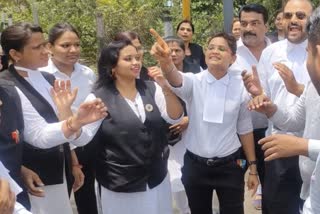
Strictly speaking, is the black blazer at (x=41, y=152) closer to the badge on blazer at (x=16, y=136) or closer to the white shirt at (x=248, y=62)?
the badge on blazer at (x=16, y=136)

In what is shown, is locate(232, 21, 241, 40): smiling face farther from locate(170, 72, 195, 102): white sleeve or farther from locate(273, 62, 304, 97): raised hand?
locate(273, 62, 304, 97): raised hand

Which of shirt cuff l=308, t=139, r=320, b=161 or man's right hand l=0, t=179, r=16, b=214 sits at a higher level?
shirt cuff l=308, t=139, r=320, b=161

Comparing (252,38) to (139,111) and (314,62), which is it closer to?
(139,111)

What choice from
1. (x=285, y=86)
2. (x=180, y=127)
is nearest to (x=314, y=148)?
(x=285, y=86)

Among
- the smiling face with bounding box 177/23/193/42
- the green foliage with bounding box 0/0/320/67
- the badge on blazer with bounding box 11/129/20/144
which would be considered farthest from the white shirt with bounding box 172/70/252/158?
the green foliage with bounding box 0/0/320/67

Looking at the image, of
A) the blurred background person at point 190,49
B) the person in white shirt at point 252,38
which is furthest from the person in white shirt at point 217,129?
the blurred background person at point 190,49

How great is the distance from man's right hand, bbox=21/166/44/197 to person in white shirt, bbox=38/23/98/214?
0.93m

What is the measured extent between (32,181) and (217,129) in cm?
125

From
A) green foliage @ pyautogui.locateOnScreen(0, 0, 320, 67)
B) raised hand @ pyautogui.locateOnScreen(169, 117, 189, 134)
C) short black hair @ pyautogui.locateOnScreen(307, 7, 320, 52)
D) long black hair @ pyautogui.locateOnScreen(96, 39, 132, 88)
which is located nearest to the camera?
short black hair @ pyautogui.locateOnScreen(307, 7, 320, 52)

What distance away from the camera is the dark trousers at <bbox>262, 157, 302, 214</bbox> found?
310 cm

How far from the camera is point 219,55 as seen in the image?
3182 mm

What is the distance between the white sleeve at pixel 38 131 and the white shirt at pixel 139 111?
0.22m

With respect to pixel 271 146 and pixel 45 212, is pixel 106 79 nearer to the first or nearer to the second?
pixel 45 212

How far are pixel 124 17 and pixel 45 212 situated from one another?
29.3 ft
